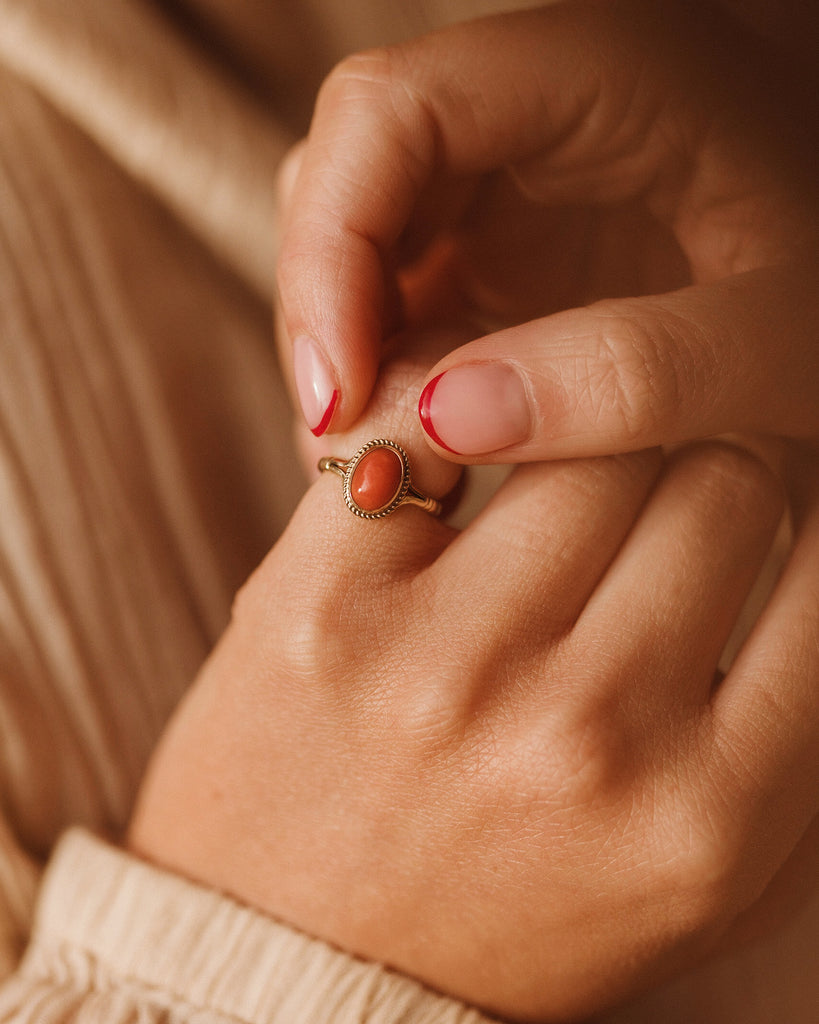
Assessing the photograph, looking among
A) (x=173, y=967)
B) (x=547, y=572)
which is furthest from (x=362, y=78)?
(x=173, y=967)

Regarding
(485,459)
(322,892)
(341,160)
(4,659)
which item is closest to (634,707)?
(485,459)

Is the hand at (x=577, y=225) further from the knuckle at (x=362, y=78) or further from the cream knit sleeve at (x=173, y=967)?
the cream knit sleeve at (x=173, y=967)

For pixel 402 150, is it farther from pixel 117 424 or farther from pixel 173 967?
pixel 173 967

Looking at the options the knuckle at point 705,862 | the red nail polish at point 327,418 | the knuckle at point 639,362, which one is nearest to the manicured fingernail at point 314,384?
the red nail polish at point 327,418

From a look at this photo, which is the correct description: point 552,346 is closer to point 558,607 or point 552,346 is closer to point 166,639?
point 558,607

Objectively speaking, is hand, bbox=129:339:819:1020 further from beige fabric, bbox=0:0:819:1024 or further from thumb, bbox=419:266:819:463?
beige fabric, bbox=0:0:819:1024

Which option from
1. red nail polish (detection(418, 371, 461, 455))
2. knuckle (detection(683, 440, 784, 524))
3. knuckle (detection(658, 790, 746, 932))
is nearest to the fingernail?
red nail polish (detection(418, 371, 461, 455))
